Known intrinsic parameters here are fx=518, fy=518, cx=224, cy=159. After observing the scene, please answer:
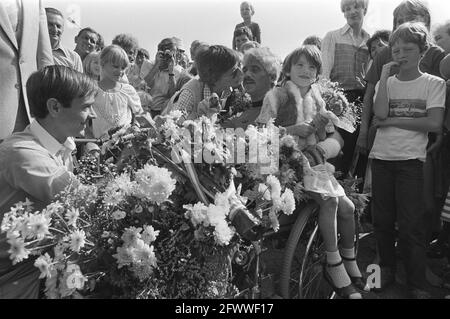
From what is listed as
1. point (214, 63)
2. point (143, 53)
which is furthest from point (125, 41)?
point (214, 63)

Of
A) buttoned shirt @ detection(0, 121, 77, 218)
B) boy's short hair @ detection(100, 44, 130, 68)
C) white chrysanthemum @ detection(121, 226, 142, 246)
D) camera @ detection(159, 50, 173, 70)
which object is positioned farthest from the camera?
camera @ detection(159, 50, 173, 70)

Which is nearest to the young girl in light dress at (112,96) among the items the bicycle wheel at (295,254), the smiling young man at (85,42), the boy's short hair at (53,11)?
the boy's short hair at (53,11)

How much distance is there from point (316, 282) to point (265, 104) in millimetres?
1177

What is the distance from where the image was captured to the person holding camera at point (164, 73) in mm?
6234

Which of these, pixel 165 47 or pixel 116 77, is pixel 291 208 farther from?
pixel 165 47

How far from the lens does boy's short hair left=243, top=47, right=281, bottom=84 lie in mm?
3711

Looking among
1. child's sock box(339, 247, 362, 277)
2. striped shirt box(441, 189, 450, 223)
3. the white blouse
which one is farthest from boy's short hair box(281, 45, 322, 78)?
the white blouse

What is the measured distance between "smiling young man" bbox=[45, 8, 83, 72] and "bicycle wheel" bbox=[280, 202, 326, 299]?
9.44 ft

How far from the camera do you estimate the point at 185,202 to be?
7.56 ft

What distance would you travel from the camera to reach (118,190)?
2180 mm

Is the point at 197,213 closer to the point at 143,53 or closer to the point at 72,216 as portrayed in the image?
the point at 72,216

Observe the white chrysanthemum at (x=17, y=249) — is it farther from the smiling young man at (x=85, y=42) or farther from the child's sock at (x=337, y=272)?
the smiling young man at (x=85, y=42)

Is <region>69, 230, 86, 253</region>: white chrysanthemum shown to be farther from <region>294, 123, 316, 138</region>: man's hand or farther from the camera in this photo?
the camera
